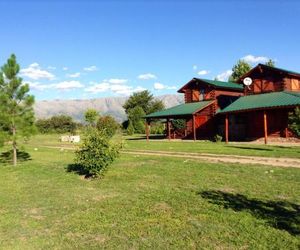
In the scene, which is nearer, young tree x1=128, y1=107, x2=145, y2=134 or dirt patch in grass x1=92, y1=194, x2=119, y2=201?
dirt patch in grass x1=92, y1=194, x2=119, y2=201

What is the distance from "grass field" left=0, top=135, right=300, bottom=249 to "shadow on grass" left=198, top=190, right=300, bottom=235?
0.02 m

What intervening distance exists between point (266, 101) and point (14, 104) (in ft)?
62.9

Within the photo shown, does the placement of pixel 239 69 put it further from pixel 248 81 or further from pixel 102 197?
pixel 102 197

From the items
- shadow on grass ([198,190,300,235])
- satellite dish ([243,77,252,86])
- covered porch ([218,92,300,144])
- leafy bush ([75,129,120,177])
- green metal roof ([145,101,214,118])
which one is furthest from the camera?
green metal roof ([145,101,214,118])

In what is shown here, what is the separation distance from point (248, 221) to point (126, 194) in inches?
160

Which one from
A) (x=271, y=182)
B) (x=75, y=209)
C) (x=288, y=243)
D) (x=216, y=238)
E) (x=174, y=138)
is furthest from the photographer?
(x=174, y=138)

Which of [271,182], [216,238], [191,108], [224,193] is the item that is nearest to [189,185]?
[224,193]

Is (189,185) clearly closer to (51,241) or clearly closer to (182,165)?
(182,165)

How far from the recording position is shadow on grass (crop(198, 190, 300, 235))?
7129 millimetres

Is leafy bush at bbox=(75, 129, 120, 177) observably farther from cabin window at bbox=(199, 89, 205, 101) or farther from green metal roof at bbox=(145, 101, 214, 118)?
cabin window at bbox=(199, 89, 205, 101)

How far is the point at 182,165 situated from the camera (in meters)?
15.5

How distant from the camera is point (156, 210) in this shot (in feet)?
27.9

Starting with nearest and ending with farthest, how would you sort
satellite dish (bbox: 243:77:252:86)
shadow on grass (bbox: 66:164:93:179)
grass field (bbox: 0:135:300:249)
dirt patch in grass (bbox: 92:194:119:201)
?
grass field (bbox: 0:135:300:249), dirt patch in grass (bbox: 92:194:119:201), shadow on grass (bbox: 66:164:93:179), satellite dish (bbox: 243:77:252:86)

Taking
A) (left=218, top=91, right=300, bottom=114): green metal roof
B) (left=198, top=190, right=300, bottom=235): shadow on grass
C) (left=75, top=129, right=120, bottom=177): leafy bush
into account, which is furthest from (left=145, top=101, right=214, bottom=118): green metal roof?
(left=198, top=190, right=300, bottom=235): shadow on grass
